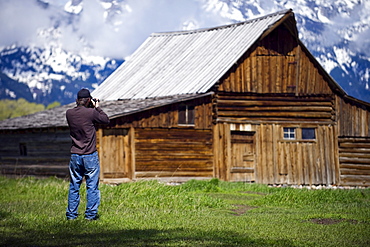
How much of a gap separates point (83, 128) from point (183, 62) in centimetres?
1958

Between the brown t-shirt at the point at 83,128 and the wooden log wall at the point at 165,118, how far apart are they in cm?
1306

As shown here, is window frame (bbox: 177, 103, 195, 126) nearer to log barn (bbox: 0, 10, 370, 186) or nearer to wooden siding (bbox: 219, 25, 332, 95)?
log barn (bbox: 0, 10, 370, 186)

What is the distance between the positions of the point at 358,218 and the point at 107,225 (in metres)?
4.44

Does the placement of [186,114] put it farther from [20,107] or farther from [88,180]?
[20,107]

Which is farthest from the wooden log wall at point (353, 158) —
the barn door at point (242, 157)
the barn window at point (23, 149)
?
the barn window at point (23, 149)

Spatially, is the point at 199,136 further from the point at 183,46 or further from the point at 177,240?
the point at 177,240

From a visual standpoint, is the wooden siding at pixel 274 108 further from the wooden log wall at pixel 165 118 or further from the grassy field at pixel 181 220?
the grassy field at pixel 181 220

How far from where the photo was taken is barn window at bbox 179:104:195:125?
25.2 m

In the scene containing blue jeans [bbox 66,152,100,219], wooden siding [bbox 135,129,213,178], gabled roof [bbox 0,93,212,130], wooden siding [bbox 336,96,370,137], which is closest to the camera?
blue jeans [bbox 66,152,100,219]

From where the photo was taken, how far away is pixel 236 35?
1171 inches

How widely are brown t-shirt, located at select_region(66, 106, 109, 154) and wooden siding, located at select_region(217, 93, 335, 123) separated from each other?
615 inches

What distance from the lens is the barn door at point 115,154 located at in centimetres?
2395

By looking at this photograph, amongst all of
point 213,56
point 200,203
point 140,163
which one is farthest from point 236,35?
point 200,203

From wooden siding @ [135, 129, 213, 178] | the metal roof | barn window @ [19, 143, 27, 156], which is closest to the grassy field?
wooden siding @ [135, 129, 213, 178]
